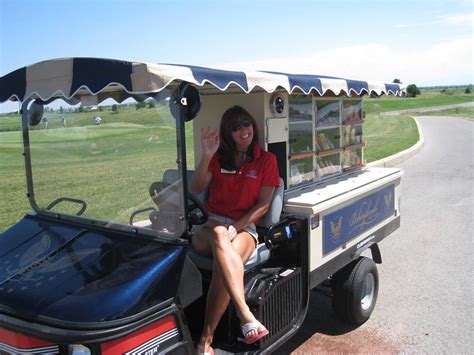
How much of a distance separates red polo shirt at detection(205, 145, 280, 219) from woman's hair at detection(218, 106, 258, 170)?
4 centimetres

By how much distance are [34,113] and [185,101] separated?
1148 millimetres

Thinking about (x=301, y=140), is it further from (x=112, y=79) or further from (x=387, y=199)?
(x=112, y=79)

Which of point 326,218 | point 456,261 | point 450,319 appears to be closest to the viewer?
point 326,218

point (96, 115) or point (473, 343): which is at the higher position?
point (96, 115)

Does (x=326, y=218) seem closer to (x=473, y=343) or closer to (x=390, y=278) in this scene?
(x=473, y=343)

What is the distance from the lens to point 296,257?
3.28m

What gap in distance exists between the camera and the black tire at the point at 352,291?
3.81m

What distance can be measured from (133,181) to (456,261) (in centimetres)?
395

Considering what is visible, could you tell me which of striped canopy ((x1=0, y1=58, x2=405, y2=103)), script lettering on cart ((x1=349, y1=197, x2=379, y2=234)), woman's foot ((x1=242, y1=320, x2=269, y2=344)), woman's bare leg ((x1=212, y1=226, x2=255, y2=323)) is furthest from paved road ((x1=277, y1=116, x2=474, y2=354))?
striped canopy ((x1=0, y1=58, x2=405, y2=103))

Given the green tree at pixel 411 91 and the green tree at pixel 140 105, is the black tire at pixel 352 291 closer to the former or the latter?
the green tree at pixel 411 91

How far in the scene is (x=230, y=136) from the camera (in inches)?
127

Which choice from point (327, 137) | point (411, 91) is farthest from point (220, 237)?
point (411, 91)

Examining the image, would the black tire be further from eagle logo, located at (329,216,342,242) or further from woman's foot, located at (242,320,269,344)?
woman's foot, located at (242,320,269,344)

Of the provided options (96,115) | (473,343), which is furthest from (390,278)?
(96,115)
